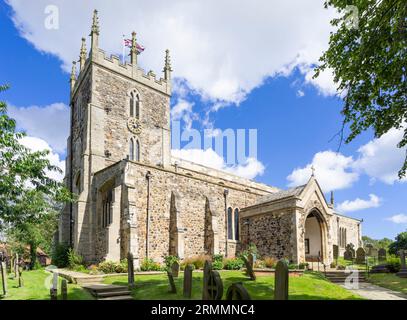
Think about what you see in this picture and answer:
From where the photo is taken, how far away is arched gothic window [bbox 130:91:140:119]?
3057 cm

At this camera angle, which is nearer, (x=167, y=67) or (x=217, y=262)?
(x=217, y=262)

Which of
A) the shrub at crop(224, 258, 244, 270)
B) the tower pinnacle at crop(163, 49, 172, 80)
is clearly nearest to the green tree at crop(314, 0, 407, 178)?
the shrub at crop(224, 258, 244, 270)

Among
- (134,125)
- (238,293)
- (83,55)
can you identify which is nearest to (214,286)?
(238,293)

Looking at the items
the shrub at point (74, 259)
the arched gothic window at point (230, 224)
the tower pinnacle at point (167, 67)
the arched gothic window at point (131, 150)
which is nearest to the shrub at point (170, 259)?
the shrub at point (74, 259)

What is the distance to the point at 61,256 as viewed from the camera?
24.9 meters

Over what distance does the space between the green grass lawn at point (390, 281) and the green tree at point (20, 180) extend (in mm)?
16066

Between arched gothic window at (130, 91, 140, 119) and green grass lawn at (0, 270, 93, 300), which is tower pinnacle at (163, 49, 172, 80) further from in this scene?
green grass lawn at (0, 270, 93, 300)

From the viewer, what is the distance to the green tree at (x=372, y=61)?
10758 mm

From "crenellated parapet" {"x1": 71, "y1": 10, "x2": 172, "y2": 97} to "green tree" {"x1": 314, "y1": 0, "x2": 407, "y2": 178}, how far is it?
21.0 metres

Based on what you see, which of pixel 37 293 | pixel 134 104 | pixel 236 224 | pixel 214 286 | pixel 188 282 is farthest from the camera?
pixel 134 104

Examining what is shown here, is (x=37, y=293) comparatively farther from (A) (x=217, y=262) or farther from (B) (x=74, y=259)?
(A) (x=217, y=262)

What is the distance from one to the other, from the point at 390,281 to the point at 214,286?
44.1 ft

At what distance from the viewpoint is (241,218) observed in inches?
1112
